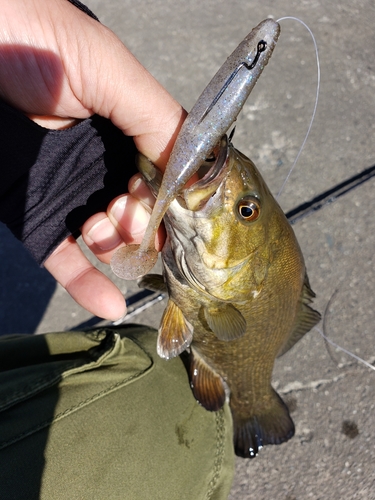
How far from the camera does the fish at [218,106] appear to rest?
1104 millimetres

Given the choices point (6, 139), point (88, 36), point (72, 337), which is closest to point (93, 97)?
point (88, 36)

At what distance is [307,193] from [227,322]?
164cm

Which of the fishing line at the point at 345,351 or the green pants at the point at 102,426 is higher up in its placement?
the green pants at the point at 102,426

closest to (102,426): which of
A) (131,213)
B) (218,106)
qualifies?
(131,213)

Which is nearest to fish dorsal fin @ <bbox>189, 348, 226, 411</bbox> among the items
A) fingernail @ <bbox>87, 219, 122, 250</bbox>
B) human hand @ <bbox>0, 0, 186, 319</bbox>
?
fingernail @ <bbox>87, 219, 122, 250</bbox>

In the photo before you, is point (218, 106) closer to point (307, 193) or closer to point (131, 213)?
point (131, 213)

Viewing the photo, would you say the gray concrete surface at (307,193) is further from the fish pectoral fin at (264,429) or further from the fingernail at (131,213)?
the fingernail at (131,213)

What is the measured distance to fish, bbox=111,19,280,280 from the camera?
3.62 feet

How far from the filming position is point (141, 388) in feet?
5.65

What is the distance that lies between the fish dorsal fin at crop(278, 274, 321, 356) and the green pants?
1.54 feet

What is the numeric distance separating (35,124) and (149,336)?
3.46 ft

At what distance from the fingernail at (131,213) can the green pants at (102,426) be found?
462 millimetres

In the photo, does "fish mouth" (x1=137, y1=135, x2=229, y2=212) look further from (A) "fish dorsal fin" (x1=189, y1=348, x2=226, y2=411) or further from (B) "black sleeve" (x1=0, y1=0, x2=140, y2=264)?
(A) "fish dorsal fin" (x1=189, y1=348, x2=226, y2=411)

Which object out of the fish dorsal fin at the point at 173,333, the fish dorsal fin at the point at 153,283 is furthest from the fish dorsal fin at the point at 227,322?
the fish dorsal fin at the point at 153,283
